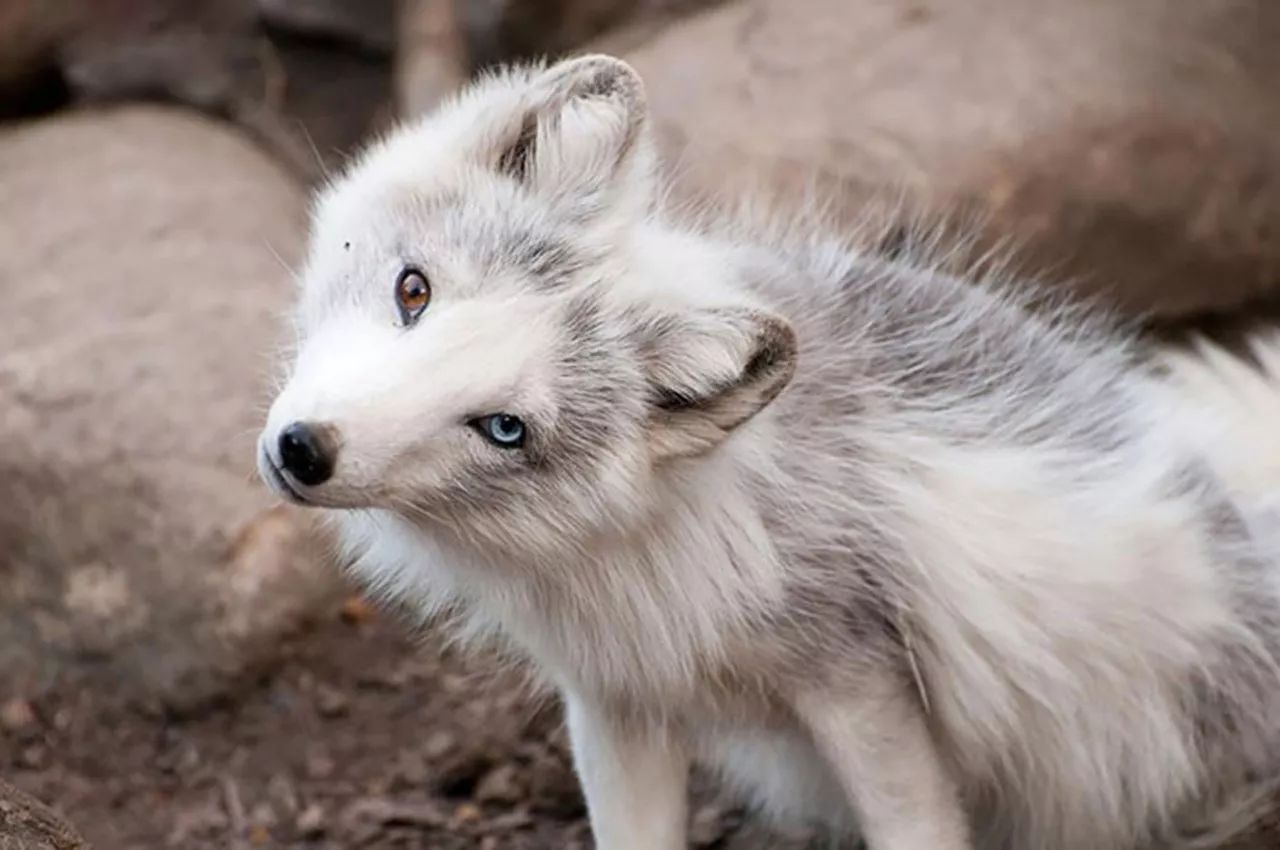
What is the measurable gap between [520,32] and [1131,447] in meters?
2.39

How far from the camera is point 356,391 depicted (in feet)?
5.67

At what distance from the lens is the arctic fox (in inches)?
71.8

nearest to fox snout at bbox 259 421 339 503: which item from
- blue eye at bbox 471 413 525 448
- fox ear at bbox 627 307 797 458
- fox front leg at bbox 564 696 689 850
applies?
blue eye at bbox 471 413 525 448

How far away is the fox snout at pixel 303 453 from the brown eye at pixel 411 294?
7.4 inches

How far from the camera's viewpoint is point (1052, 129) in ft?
10.9

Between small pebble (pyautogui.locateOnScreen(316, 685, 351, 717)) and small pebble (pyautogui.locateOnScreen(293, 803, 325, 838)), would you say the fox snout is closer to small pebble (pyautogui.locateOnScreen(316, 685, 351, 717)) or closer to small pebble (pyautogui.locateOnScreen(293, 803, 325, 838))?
small pebble (pyautogui.locateOnScreen(293, 803, 325, 838))

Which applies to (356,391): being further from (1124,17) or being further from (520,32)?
(520,32)

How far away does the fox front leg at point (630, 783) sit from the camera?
226 cm

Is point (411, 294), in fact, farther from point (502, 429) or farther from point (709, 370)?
point (709, 370)

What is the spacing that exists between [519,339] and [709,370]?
19 centimetres

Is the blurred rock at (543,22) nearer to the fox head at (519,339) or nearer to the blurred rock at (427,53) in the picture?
the blurred rock at (427,53)

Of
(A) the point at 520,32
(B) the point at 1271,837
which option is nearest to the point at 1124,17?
(A) the point at 520,32

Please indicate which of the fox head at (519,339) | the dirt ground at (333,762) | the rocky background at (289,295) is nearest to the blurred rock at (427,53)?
the rocky background at (289,295)

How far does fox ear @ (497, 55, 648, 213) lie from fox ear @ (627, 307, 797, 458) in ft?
0.56
